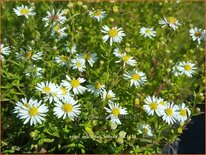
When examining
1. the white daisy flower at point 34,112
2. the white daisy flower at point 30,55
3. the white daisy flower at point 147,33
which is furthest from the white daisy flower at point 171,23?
the white daisy flower at point 34,112

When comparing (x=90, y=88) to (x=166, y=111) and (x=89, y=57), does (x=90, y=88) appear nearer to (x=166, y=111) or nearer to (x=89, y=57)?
(x=89, y=57)

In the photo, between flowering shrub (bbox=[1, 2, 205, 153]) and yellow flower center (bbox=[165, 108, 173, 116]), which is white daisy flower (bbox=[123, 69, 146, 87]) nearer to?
flowering shrub (bbox=[1, 2, 205, 153])

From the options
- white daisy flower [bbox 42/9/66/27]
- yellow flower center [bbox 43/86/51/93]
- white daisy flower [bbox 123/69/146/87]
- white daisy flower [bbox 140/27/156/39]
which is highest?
white daisy flower [bbox 140/27/156/39]

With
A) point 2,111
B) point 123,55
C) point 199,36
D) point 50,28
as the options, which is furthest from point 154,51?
point 2,111

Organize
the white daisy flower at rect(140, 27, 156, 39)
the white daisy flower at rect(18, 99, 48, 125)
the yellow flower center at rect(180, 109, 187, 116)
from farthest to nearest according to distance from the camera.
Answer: the white daisy flower at rect(140, 27, 156, 39)
the yellow flower center at rect(180, 109, 187, 116)
the white daisy flower at rect(18, 99, 48, 125)

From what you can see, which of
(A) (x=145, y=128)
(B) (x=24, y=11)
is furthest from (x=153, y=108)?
(B) (x=24, y=11)

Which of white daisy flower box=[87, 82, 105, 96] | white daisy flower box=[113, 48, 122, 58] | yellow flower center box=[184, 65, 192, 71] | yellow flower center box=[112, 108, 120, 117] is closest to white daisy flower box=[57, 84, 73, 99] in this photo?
white daisy flower box=[87, 82, 105, 96]

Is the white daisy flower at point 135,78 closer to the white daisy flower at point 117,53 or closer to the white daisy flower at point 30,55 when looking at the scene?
the white daisy flower at point 117,53

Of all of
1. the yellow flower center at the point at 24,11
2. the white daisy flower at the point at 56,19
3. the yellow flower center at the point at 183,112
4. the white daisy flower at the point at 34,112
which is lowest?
the white daisy flower at the point at 34,112

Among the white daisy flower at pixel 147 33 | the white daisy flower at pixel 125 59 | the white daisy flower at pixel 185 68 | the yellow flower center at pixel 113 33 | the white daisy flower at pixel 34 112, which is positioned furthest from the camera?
the white daisy flower at pixel 147 33
